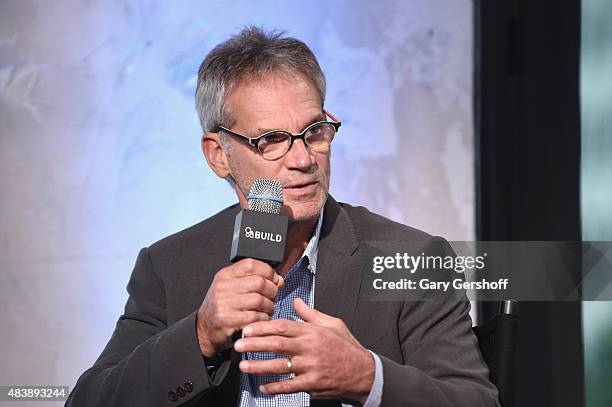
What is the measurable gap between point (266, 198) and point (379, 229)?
2.13ft

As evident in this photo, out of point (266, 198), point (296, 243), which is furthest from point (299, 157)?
point (266, 198)

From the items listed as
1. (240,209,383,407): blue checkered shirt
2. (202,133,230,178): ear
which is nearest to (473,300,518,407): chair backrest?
(240,209,383,407): blue checkered shirt

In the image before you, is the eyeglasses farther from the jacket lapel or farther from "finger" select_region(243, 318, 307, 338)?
"finger" select_region(243, 318, 307, 338)

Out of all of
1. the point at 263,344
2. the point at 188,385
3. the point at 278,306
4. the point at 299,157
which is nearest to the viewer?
the point at 263,344

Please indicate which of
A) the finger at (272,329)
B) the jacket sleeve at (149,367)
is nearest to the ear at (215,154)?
the jacket sleeve at (149,367)

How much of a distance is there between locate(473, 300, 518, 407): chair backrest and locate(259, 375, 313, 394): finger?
57cm

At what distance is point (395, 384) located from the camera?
1815 mm

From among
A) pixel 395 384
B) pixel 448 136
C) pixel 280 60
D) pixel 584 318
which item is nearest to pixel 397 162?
pixel 448 136

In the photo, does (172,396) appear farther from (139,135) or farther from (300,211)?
(139,135)

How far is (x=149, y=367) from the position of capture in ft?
6.55

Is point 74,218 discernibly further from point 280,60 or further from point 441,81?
point 441,81

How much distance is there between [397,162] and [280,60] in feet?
3.64

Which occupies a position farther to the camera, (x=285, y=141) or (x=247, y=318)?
(x=285, y=141)

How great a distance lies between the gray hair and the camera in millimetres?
2295
